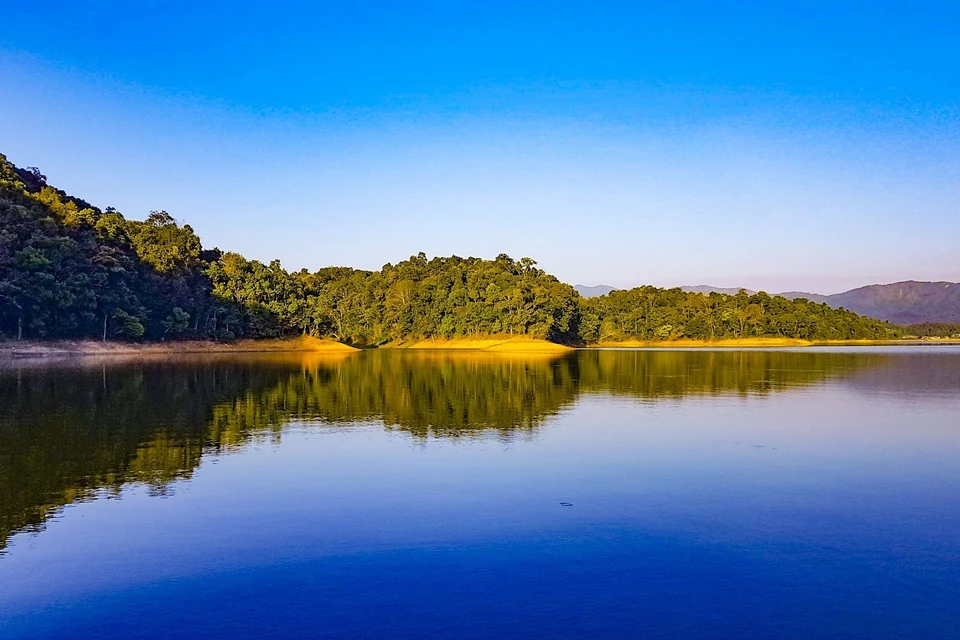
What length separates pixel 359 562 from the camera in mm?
9898

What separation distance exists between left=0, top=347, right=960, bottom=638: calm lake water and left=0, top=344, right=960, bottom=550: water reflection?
159 millimetres

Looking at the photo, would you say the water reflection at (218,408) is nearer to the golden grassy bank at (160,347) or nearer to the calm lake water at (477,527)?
the calm lake water at (477,527)

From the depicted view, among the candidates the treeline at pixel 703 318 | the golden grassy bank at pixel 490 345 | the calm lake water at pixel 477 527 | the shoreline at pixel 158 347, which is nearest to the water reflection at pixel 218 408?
the calm lake water at pixel 477 527

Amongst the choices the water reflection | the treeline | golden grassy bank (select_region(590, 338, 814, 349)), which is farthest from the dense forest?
the water reflection

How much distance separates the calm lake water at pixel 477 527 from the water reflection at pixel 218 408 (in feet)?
0.52

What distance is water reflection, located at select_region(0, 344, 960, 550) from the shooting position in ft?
50.6

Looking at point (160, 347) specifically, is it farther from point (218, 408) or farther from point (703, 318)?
point (703, 318)

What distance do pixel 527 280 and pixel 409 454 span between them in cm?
12401

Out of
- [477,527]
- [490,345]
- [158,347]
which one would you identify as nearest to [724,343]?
[490,345]

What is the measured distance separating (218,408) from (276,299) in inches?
3504

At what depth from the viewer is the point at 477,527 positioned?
38.3 feet

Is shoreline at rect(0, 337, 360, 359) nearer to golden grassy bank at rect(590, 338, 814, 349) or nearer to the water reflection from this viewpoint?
the water reflection

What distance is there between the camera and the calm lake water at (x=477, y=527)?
26.9ft

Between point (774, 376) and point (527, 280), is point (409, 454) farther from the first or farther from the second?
point (527, 280)
